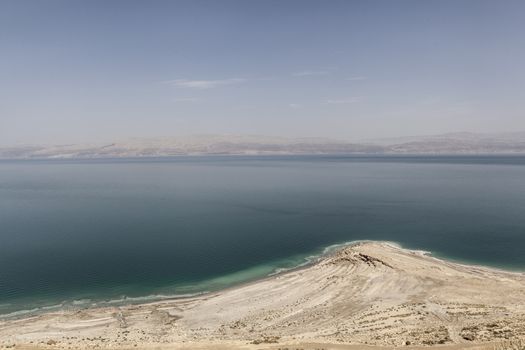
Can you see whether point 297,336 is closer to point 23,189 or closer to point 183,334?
point 183,334

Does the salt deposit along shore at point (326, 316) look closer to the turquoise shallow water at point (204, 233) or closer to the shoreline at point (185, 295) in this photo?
the shoreline at point (185, 295)

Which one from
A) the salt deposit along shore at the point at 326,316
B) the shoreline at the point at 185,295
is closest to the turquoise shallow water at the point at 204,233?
the shoreline at the point at 185,295

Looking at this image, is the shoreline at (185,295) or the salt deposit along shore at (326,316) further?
the shoreline at (185,295)

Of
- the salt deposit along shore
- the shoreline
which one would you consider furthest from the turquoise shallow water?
the salt deposit along shore

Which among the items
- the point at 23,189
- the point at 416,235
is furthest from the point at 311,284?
the point at 23,189

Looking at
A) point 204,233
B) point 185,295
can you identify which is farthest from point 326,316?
point 204,233
